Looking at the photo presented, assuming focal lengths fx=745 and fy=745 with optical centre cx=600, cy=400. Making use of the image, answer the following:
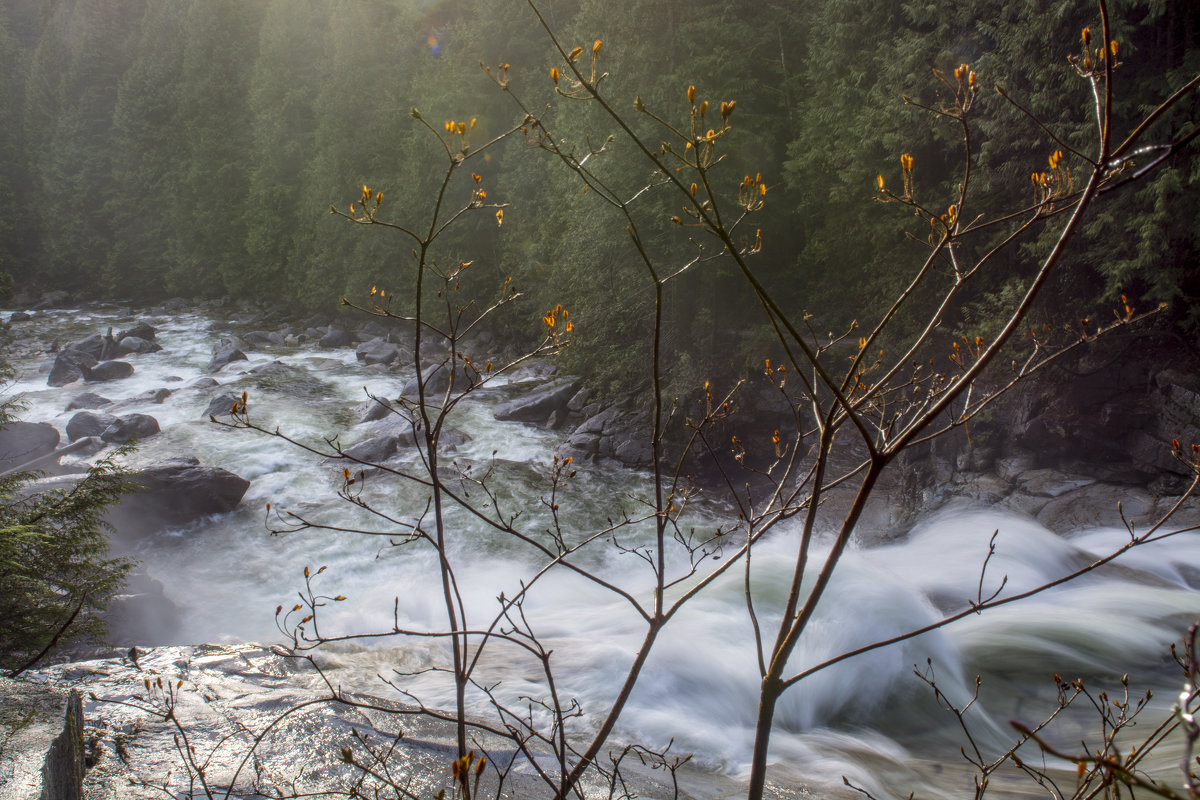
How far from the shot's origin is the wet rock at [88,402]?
48.2 ft

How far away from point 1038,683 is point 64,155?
A: 37.9 meters

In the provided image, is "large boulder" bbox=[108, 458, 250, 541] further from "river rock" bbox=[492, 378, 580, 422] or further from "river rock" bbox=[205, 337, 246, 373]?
"river rock" bbox=[205, 337, 246, 373]

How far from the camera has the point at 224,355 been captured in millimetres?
18656

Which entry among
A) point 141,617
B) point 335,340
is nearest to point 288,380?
point 335,340

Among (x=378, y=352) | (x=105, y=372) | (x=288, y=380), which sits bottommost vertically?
(x=105, y=372)

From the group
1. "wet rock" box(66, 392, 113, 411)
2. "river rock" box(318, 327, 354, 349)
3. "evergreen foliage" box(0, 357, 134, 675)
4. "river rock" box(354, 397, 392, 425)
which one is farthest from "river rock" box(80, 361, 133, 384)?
"evergreen foliage" box(0, 357, 134, 675)

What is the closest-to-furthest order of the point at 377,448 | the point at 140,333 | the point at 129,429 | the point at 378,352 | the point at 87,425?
the point at 377,448
the point at 129,429
the point at 87,425
the point at 378,352
the point at 140,333

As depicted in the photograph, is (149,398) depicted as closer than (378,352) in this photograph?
Yes

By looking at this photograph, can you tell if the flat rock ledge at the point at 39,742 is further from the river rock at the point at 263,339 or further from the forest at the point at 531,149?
the river rock at the point at 263,339

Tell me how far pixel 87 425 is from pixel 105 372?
4.68 meters

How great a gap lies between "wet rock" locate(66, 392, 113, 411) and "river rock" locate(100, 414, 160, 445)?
199cm

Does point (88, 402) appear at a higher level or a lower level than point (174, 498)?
higher

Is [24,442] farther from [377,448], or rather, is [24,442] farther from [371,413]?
[377,448]

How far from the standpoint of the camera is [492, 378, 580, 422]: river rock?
48.1 ft
